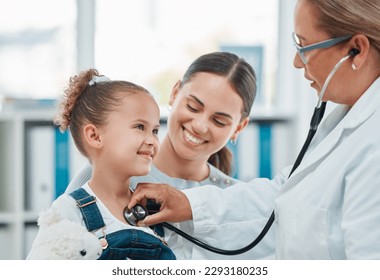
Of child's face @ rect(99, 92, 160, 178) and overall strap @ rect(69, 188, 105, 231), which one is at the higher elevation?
child's face @ rect(99, 92, 160, 178)

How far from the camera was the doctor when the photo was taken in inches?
40.6

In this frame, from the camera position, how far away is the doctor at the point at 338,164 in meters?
1.03

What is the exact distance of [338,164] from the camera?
1.11 meters

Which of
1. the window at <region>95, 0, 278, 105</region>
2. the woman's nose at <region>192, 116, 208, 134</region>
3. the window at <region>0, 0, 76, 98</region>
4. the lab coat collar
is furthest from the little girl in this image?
the window at <region>0, 0, 76, 98</region>

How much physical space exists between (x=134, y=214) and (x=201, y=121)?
10.6 inches

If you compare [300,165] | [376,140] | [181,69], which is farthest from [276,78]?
[376,140]

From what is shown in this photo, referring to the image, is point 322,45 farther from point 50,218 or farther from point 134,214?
point 50,218

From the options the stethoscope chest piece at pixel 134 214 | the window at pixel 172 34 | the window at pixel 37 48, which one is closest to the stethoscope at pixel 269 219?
the stethoscope chest piece at pixel 134 214

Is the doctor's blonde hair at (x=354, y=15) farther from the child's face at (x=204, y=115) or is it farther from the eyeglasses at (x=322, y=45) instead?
the child's face at (x=204, y=115)

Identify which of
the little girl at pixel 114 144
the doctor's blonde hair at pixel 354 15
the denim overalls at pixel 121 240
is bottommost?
the denim overalls at pixel 121 240

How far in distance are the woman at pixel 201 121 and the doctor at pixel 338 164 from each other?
0.13 m

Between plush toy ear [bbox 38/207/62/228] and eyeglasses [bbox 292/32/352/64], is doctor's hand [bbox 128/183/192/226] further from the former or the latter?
eyeglasses [bbox 292/32/352/64]

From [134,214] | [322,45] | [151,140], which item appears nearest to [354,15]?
[322,45]
